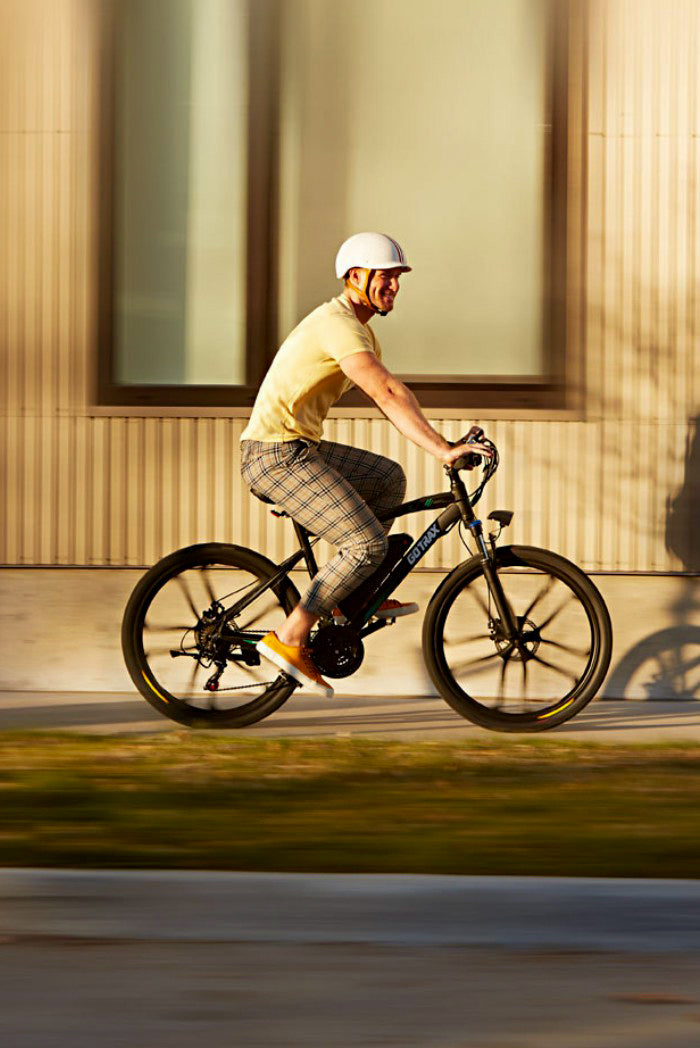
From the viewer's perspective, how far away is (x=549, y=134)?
8.30 meters

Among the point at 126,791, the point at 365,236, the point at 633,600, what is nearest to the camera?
the point at 126,791

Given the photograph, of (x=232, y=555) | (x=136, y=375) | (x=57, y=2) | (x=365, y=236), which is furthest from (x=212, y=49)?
(x=232, y=555)

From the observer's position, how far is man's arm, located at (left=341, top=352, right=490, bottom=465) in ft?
21.5

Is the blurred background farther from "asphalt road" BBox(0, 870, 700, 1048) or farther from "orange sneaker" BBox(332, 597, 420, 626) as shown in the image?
"asphalt road" BBox(0, 870, 700, 1048)

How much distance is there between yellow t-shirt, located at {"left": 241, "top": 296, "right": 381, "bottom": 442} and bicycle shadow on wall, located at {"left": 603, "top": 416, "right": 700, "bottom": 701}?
81.2 inches

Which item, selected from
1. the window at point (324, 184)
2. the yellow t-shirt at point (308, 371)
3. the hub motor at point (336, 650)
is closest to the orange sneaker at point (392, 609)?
the hub motor at point (336, 650)

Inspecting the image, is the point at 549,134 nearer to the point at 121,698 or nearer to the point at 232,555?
the point at 232,555

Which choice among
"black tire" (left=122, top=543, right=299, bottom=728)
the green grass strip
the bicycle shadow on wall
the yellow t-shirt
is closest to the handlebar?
the yellow t-shirt

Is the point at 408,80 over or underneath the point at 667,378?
over

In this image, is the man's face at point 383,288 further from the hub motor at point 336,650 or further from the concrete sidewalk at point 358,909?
the concrete sidewalk at point 358,909

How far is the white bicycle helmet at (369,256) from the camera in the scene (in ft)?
21.9

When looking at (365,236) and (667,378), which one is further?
(667,378)

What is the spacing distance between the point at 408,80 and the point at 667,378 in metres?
1.93

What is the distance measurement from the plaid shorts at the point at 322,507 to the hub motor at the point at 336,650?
0.33ft
